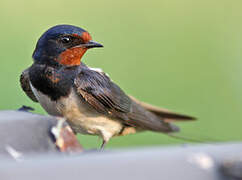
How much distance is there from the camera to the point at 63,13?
15.9 feet

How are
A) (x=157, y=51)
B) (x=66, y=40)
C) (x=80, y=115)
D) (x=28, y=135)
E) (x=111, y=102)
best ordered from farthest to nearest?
(x=157, y=51) → (x=111, y=102) → (x=80, y=115) → (x=66, y=40) → (x=28, y=135)

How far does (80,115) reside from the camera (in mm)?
2771

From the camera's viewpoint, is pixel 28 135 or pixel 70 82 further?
pixel 70 82

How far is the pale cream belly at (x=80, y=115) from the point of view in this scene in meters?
2.69

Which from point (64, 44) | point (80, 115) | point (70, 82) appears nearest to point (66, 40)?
point (64, 44)

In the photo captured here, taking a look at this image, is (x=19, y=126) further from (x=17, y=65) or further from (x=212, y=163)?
(x=17, y=65)

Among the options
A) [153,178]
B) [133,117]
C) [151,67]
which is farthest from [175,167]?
[151,67]

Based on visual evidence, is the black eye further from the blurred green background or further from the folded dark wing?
the blurred green background

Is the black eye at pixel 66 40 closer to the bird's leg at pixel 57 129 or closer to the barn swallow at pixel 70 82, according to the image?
the barn swallow at pixel 70 82

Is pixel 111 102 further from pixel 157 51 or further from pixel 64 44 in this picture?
pixel 157 51

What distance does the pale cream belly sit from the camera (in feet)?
8.82

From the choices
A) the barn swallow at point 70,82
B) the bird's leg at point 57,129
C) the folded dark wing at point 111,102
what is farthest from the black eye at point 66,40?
the bird's leg at point 57,129

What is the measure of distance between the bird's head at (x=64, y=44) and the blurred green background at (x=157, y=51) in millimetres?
1312

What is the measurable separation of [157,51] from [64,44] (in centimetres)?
243
